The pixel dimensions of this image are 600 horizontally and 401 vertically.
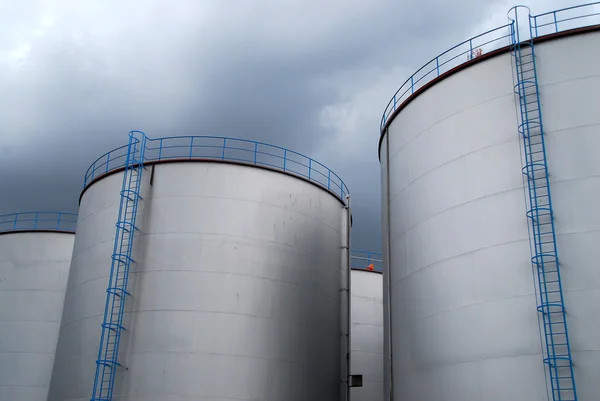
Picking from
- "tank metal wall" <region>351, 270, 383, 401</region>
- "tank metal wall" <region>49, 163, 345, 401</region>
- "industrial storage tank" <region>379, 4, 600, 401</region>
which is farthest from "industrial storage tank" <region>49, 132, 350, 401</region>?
"tank metal wall" <region>351, 270, 383, 401</region>

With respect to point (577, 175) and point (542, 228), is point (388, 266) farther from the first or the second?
point (577, 175)

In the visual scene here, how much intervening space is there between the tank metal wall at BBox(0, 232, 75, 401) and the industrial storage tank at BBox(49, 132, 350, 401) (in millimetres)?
5668

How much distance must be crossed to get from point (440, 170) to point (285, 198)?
18.9ft

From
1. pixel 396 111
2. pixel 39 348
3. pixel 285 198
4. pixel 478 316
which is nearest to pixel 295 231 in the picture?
pixel 285 198

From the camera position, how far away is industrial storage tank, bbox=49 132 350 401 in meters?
15.8

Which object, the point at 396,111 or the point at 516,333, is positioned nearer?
the point at 516,333

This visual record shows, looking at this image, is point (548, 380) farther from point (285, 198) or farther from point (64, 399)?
point (64, 399)

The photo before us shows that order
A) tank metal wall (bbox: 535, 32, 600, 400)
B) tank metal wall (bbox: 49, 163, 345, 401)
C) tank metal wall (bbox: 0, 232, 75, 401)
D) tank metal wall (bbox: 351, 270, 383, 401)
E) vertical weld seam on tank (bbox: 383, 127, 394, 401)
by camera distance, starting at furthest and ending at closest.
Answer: tank metal wall (bbox: 351, 270, 383, 401)
tank metal wall (bbox: 0, 232, 75, 401)
tank metal wall (bbox: 49, 163, 345, 401)
vertical weld seam on tank (bbox: 383, 127, 394, 401)
tank metal wall (bbox: 535, 32, 600, 400)

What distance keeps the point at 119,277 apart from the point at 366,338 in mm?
12973

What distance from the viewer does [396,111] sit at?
16.2 m

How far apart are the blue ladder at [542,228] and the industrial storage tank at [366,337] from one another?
50.3 ft

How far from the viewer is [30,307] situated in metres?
23.5

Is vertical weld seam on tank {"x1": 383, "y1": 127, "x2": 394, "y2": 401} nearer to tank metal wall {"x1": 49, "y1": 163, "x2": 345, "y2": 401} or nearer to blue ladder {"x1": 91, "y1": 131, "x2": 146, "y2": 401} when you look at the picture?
tank metal wall {"x1": 49, "y1": 163, "x2": 345, "y2": 401}

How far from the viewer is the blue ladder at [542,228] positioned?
35.4 feet
